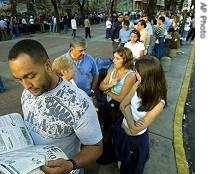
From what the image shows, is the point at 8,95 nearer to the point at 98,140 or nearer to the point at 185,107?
the point at 185,107

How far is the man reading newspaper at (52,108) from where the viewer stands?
1604 millimetres

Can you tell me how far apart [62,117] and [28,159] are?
0.33m

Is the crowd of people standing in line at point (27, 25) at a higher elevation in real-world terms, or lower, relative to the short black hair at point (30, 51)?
higher

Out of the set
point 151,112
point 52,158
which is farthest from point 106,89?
point 52,158

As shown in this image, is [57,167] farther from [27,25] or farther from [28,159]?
[27,25]

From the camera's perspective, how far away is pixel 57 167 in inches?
60.2

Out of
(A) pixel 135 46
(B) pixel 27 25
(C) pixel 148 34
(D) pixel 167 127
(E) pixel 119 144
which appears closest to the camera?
(E) pixel 119 144

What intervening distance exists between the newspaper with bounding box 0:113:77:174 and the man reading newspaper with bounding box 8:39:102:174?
0.06 metres

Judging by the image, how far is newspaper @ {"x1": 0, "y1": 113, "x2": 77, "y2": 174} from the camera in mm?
1404

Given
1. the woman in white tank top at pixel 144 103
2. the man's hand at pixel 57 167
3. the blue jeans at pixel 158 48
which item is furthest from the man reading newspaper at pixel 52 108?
the blue jeans at pixel 158 48

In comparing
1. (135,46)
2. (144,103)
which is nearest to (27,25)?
(135,46)

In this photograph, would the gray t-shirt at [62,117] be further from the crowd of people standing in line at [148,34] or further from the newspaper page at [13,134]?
the crowd of people standing in line at [148,34]

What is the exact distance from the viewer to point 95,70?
3.91 meters

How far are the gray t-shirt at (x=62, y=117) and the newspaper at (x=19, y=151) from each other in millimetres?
88
